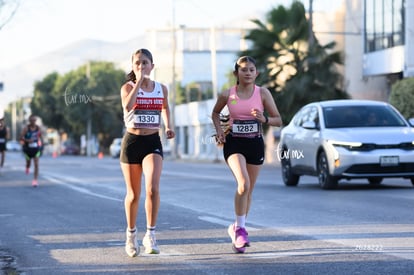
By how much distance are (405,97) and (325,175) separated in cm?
1997

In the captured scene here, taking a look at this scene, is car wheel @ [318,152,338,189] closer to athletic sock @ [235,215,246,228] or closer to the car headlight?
the car headlight

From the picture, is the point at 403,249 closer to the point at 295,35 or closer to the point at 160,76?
the point at 295,35

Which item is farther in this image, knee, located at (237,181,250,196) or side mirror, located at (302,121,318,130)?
side mirror, located at (302,121,318,130)

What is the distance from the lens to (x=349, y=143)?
1747 centimetres

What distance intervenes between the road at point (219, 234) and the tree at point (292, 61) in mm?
23927

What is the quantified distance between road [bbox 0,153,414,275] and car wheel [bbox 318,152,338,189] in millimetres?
219

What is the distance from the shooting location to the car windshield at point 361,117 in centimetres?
1836

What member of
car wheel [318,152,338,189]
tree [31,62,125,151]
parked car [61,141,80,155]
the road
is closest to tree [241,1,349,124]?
car wheel [318,152,338,189]

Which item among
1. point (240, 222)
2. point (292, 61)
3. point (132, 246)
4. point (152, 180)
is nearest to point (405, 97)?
point (292, 61)

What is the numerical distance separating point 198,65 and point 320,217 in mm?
91103

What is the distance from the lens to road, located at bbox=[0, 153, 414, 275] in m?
8.12

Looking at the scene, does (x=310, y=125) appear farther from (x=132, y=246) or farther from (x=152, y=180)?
(x=132, y=246)

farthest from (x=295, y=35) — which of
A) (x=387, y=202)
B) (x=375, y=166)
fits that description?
(x=387, y=202)

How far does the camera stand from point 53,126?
3922 inches
